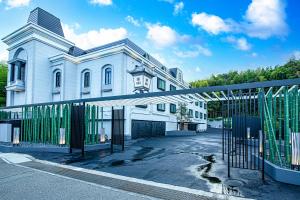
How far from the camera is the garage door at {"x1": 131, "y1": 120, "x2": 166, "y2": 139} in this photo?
20.0m

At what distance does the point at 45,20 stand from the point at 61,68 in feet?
20.5

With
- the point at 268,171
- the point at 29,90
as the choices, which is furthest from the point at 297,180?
the point at 29,90

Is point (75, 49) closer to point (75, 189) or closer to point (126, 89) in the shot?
point (126, 89)

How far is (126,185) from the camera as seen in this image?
6230mm

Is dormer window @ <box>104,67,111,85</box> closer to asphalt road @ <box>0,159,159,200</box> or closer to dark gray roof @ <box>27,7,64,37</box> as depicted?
dark gray roof @ <box>27,7,64,37</box>

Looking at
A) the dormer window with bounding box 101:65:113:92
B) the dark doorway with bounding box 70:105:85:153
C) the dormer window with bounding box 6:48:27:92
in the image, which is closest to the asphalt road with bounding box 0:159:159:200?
the dark doorway with bounding box 70:105:85:153

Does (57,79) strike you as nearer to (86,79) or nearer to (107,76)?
(86,79)

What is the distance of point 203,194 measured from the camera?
539cm

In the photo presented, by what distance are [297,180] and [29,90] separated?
73.0 feet

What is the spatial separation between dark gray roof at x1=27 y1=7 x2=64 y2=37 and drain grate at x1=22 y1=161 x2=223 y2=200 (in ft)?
63.4

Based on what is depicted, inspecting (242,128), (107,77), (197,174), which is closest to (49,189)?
(197,174)

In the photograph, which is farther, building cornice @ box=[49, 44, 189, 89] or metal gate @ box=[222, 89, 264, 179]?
building cornice @ box=[49, 44, 189, 89]

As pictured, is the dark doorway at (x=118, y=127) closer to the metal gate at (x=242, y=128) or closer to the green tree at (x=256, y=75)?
the metal gate at (x=242, y=128)

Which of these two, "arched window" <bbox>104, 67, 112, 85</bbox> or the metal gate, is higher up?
"arched window" <bbox>104, 67, 112, 85</bbox>
